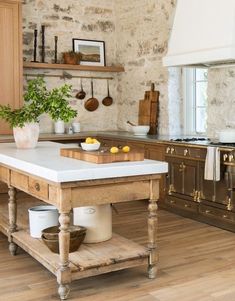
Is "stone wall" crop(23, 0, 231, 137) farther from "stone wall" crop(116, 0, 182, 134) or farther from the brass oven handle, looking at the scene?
the brass oven handle

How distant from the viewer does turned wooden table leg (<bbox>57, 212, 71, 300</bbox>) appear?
2.76 metres

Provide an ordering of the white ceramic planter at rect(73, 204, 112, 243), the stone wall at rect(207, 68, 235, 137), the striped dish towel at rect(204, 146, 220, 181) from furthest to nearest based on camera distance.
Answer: the stone wall at rect(207, 68, 235, 137), the striped dish towel at rect(204, 146, 220, 181), the white ceramic planter at rect(73, 204, 112, 243)

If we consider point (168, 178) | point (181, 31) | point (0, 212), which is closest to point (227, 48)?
point (181, 31)

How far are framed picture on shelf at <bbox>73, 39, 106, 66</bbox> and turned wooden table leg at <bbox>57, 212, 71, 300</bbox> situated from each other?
457cm

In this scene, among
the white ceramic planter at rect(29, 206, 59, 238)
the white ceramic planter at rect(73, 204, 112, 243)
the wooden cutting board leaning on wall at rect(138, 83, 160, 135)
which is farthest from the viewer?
the wooden cutting board leaning on wall at rect(138, 83, 160, 135)

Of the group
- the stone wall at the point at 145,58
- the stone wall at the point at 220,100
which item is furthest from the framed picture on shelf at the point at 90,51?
the stone wall at the point at 220,100

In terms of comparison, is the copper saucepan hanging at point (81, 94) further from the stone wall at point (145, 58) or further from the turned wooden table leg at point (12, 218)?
the turned wooden table leg at point (12, 218)

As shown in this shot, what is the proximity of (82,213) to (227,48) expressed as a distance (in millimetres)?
2266

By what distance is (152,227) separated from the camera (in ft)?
10.2

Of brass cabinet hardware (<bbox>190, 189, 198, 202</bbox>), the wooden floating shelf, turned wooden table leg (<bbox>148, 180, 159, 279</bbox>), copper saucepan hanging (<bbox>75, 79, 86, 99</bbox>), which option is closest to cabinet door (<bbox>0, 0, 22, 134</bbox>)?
the wooden floating shelf

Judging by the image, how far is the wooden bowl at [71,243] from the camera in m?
3.05

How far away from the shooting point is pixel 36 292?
2996mm

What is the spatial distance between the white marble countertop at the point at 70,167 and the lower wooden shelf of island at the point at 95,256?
581 millimetres

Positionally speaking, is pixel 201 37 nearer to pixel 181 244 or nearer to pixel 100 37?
pixel 181 244
